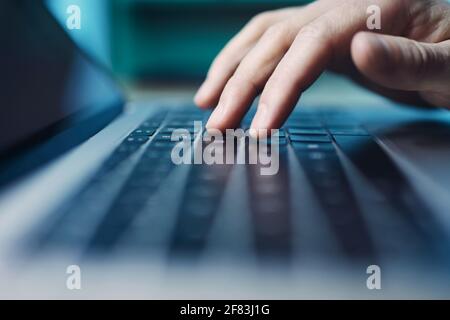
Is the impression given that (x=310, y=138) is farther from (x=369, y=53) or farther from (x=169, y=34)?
(x=169, y=34)

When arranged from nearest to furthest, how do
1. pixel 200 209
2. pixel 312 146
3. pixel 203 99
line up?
pixel 200 209
pixel 312 146
pixel 203 99

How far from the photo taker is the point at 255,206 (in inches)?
9.6

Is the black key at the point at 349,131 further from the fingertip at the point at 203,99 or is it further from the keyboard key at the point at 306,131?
the fingertip at the point at 203,99

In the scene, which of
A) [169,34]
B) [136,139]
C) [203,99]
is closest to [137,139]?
[136,139]

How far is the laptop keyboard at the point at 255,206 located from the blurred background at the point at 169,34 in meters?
0.88

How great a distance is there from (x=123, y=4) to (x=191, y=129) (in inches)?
36.8

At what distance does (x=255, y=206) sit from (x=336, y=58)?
0.68 feet

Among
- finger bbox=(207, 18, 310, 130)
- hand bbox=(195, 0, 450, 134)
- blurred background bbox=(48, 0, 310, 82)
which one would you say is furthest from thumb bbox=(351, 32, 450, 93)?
blurred background bbox=(48, 0, 310, 82)

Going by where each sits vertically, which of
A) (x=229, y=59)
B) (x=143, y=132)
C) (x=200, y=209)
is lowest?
(x=200, y=209)

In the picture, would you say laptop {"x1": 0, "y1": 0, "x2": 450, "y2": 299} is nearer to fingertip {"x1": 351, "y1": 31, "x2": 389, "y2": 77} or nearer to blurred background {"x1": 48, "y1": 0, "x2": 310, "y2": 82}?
fingertip {"x1": 351, "y1": 31, "x2": 389, "y2": 77}

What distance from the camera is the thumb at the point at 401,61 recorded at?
0.29 m

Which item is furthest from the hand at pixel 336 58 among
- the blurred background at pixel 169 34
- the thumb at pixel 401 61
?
the blurred background at pixel 169 34

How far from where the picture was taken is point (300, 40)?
1.26ft

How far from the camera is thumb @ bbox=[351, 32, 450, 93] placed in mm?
294
